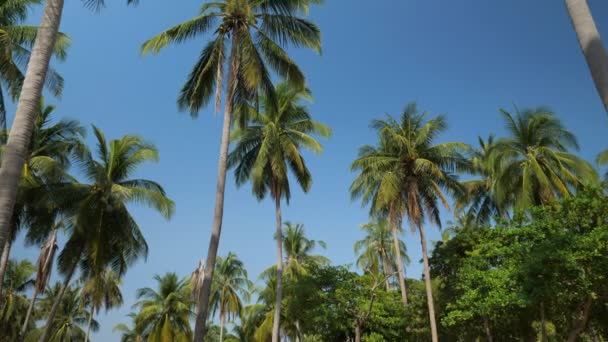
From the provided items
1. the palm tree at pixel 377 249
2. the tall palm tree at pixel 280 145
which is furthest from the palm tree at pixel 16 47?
the palm tree at pixel 377 249

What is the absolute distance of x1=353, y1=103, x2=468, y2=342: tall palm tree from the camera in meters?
22.2

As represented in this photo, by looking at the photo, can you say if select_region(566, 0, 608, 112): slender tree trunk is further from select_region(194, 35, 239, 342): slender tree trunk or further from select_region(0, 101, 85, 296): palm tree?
select_region(0, 101, 85, 296): palm tree

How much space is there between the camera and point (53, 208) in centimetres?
1909

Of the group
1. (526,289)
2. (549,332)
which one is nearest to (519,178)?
(526,289)

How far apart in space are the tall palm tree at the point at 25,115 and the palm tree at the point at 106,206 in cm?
1177

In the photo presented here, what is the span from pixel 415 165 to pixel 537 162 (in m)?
5.92

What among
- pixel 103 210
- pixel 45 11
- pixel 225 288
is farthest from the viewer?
pixel 225 288

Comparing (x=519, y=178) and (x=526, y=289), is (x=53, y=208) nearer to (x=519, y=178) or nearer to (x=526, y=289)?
(x=526, y=289)

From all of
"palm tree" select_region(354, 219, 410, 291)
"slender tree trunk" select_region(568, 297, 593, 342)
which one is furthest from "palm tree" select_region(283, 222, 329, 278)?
"slender tree trunk" select_region(568, 297, 593, 342)

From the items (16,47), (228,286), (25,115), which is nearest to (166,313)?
(228,286)

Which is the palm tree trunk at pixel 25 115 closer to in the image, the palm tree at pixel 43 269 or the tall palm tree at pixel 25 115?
the tall palm tree at pixel 25 115

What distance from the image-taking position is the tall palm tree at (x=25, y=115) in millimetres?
5797

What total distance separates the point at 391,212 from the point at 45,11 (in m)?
18.6

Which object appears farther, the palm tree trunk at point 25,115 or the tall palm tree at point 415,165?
the tall palm tree at point 415,165
